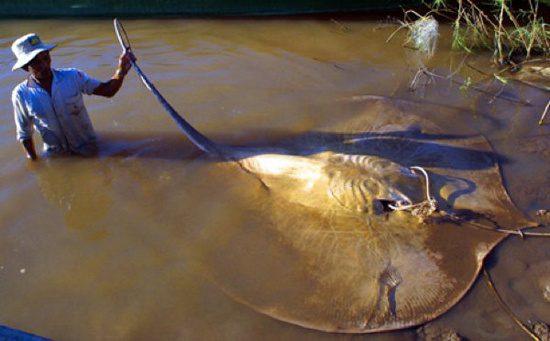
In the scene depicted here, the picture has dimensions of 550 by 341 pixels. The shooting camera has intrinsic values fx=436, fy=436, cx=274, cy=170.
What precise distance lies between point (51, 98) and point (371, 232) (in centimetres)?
292

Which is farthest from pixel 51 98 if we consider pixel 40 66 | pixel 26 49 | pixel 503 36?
pixel 503 36

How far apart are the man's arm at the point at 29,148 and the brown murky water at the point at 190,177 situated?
0.43ft

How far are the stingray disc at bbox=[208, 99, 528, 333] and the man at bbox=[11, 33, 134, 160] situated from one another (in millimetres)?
1957

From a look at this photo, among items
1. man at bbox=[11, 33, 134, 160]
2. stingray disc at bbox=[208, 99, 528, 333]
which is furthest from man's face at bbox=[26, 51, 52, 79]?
stingray disc at bbox=[208, 99, 528, 333]

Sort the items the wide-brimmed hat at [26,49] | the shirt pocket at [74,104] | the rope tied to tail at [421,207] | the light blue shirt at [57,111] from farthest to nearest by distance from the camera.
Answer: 1. the shirt pocket at [74,104]
2. the light blue shirt at [57,111]
3. the wide-brimmed hat at [26,49]
4. the rope tied to tail at [421,207]

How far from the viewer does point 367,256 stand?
2.84m

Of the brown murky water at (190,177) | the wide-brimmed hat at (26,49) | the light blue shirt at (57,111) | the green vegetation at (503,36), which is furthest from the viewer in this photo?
the green vegetation at (503,36)

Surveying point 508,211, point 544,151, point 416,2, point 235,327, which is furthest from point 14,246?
point 416,2

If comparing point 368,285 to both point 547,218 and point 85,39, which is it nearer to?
point 547,218

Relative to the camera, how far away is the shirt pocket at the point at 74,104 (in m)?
3.89

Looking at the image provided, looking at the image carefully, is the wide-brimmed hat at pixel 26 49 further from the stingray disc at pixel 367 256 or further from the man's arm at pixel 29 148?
the stingray disc at pixel 367 256

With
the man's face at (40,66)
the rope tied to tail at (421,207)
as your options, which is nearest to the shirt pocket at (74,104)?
the man's face at (40,66)

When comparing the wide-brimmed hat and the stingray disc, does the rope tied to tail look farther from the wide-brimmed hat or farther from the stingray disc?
the wide-brimmed hat

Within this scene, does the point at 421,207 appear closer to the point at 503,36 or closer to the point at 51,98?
the point at 51,98
